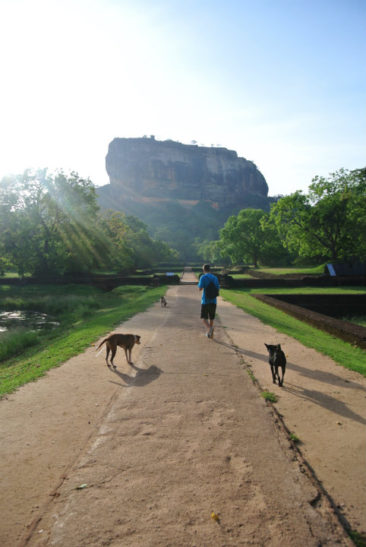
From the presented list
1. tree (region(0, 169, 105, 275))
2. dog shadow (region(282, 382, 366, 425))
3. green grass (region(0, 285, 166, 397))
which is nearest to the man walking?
green grass (region(0, 285, 166, 397))

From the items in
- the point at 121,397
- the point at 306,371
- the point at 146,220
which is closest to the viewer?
the point at 121,397

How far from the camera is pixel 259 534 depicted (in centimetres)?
221

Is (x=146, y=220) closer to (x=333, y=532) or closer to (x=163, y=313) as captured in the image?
(x=163, y=313)

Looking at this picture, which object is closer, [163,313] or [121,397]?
[121,397]

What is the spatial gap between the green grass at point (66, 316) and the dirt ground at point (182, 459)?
1.38m

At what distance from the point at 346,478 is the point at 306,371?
314 centimetres

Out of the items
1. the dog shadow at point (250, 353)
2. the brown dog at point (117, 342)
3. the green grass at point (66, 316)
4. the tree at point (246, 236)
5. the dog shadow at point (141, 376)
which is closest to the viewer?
the dog shadow at point (141, 376)

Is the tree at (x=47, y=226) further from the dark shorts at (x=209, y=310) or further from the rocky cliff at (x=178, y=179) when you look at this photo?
the rocky cliff at (x=178, y=179)

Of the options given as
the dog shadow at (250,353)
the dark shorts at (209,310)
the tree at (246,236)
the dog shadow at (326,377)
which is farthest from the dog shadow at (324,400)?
the tree at (246,236)

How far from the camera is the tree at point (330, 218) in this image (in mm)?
30953

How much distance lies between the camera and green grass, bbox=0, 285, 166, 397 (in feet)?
22.9

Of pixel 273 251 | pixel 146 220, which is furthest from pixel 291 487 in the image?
pixel 146 220

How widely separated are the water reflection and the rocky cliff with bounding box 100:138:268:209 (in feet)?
558

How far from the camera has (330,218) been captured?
3219 cm
